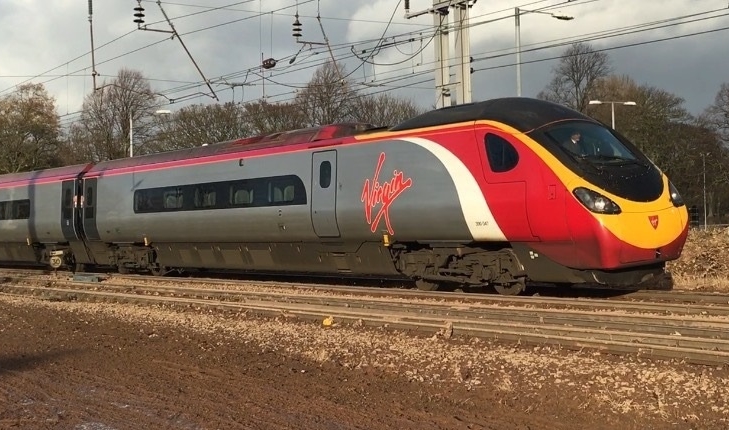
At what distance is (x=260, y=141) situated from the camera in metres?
15.7

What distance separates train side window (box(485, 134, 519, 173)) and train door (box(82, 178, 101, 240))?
41.1ft

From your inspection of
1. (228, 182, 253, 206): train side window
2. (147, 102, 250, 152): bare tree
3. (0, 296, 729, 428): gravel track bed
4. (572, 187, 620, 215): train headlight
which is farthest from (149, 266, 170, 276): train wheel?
(147, 102, 250, 152): bare tree

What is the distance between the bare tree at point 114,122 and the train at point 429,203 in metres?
30.5

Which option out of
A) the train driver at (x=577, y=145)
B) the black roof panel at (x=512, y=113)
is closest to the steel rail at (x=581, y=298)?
the train driver at (x=577, y=145)

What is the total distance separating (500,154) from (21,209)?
1718cm

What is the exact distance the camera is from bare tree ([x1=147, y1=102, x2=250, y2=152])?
45.7 metres

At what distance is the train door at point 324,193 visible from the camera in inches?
526

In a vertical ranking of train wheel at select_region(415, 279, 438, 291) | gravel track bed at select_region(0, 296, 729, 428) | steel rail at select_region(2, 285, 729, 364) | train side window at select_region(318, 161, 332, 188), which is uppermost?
train side window at select_region(318, 161, 332, 188)

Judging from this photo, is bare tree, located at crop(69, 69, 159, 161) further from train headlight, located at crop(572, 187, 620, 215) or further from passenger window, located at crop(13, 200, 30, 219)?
train headlight, located at crop(572, 187, 620, 215)

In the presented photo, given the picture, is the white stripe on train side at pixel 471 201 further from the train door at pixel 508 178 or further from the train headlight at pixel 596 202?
the train headlight at pixel 596 202

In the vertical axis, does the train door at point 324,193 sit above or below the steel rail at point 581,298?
above

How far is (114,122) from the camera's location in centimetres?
4838

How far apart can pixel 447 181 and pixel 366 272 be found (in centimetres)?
299

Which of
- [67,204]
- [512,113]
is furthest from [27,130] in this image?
[512,113]
